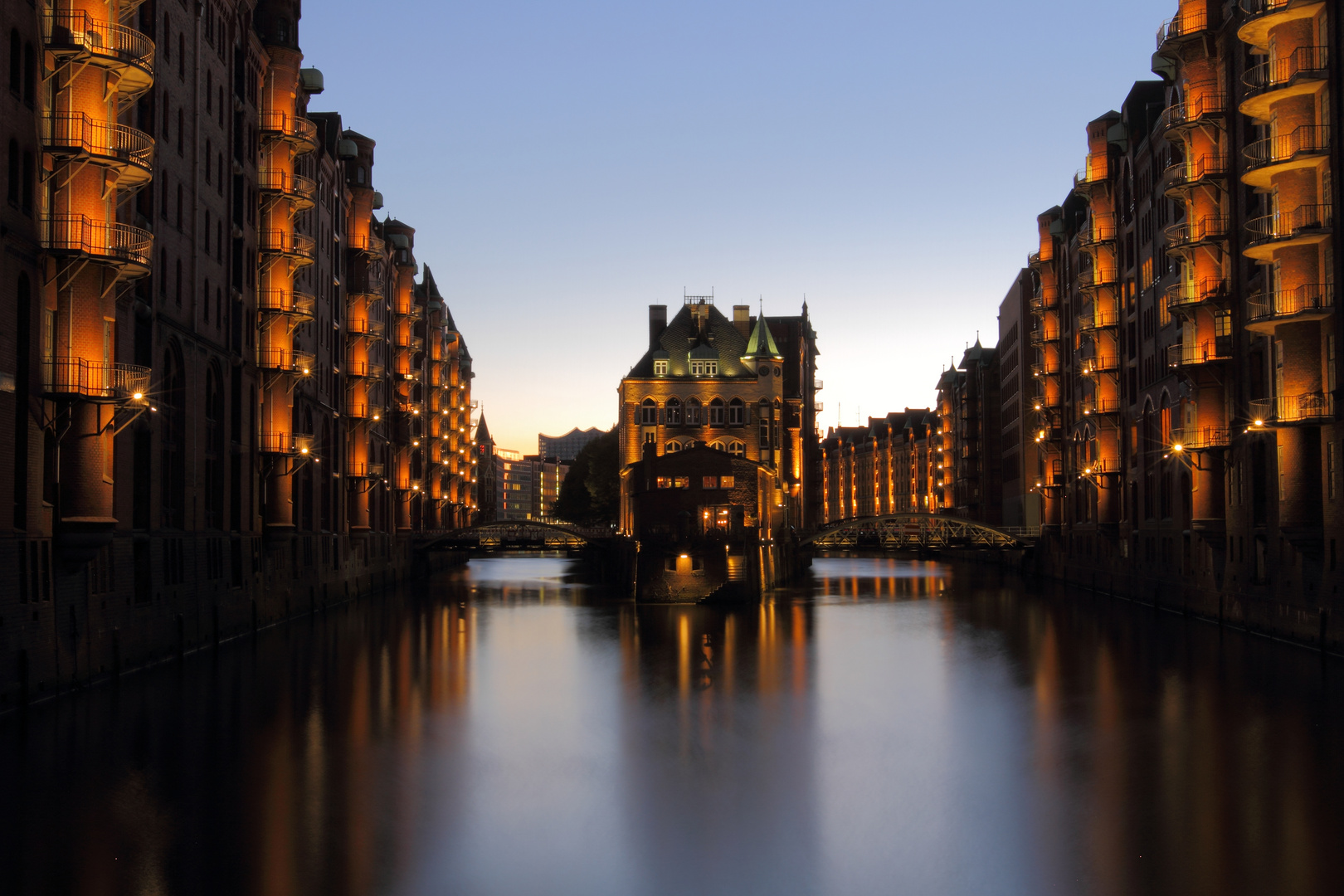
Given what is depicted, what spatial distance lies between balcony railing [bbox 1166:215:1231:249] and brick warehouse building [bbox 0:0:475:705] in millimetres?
37152

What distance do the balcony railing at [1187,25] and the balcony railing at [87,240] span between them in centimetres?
3903

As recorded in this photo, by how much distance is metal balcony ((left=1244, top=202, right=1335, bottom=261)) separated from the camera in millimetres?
41969

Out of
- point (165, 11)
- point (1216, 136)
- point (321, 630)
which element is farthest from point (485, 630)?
point (1216, 136)

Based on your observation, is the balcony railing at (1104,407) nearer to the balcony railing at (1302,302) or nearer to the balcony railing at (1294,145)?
the balcony railing at (1302,302)

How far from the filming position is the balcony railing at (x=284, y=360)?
186 ft

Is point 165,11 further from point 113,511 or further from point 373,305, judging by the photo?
point 373,305

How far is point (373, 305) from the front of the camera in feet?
303

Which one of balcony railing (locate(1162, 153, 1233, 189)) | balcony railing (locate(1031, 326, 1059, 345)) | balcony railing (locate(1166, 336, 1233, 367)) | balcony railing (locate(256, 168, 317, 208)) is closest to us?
balcony railing (locate(1162, 153, 1233, 189))

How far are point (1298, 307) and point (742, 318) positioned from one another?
80484 mm

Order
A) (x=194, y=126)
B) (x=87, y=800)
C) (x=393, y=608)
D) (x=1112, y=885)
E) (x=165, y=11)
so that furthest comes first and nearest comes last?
(x=393, y=608) < (x=194, y=126) < (x=165, y=11) < (x=87, y=800) < (x=1112, y=885)

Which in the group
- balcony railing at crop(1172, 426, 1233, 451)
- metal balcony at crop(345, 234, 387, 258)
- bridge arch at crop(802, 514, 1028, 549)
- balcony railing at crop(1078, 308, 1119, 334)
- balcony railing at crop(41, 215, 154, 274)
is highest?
metal balcony at crop(345, 234, 387, 258)

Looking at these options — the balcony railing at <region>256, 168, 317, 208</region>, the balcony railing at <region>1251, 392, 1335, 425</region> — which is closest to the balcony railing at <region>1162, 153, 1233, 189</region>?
the balcony railing at <region>1251, 392, 1335, 425</region>

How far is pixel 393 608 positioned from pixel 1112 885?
58.8m

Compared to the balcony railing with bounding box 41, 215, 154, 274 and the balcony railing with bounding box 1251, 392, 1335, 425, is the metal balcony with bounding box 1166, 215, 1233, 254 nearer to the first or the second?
the balcony railing with bounding box 1251, 392, 1335, 425
